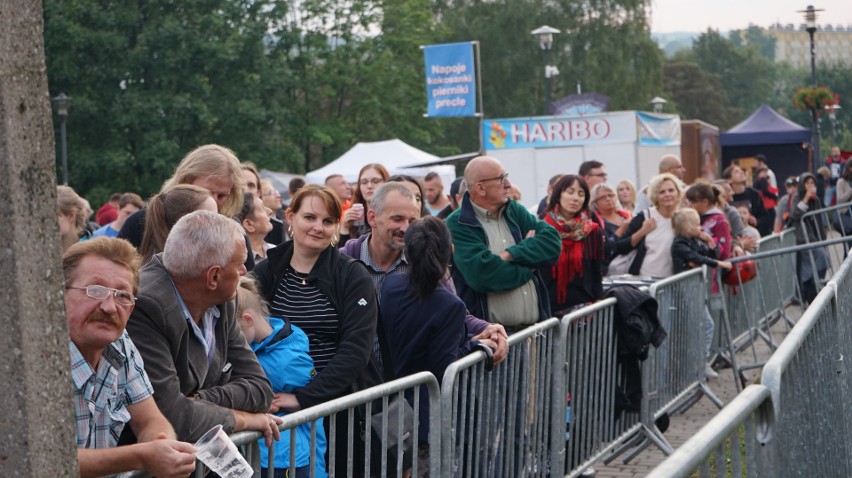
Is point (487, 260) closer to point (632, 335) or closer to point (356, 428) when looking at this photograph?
point (632, 335)

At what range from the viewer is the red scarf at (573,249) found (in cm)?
797

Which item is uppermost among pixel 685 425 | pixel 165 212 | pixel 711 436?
pixel 165 212

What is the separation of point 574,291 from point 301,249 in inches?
124

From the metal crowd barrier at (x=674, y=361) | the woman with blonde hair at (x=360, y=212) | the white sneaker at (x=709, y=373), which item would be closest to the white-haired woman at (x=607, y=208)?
the metal crowd barrier at (x=674, y=361)

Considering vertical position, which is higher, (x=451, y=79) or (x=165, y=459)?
(x=451, y=79)

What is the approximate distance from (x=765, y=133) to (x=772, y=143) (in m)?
0.39

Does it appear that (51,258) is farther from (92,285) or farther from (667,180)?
(667,180)

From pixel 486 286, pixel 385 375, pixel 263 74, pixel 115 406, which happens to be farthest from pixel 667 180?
pixel 263 74

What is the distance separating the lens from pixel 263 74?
43.8m

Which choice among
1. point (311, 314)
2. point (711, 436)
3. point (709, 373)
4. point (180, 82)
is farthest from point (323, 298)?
point (180, 82)

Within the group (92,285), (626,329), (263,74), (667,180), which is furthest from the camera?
(263,74)

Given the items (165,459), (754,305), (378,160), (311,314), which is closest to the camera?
(165,459)

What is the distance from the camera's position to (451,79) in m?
29.3

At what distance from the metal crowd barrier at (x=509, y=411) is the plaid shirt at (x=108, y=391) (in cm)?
177
